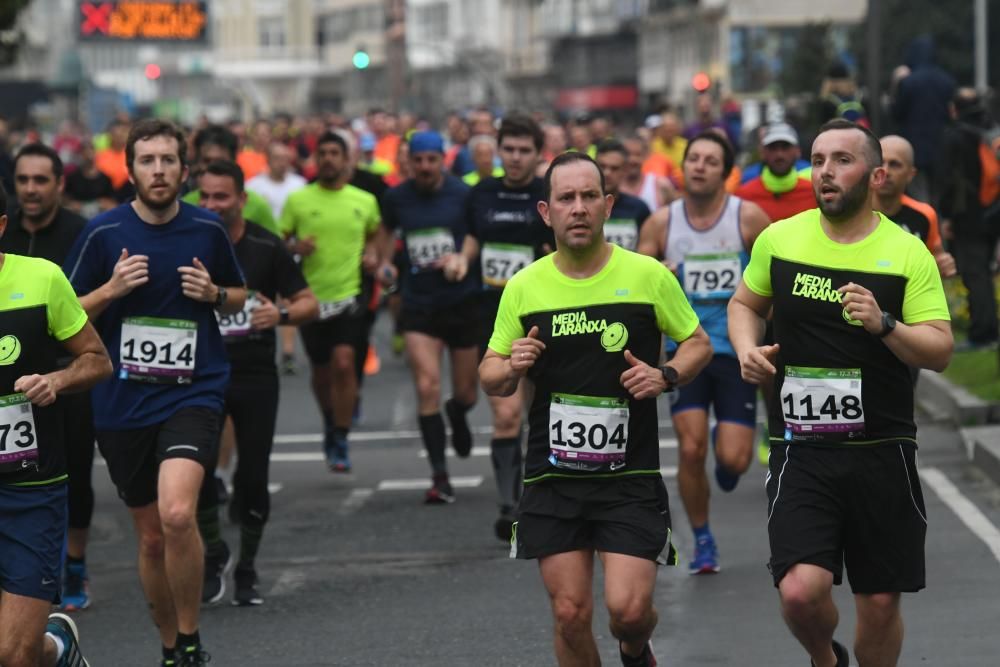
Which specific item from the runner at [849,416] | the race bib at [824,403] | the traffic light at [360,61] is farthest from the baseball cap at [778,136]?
the traffic light at [360,61]

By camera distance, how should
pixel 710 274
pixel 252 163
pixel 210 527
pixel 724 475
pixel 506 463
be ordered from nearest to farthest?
pixel 210 527 < pixel 710 274 < pixel 724 475 < pixel 506 463 < pixel 252 163

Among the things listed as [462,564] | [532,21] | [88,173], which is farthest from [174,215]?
[532,21]

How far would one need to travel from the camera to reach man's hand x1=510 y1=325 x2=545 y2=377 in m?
6.82

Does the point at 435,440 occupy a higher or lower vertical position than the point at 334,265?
lower

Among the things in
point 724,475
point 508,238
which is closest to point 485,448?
point 508,238

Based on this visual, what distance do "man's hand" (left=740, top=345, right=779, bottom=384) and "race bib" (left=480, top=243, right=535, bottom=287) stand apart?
5018mm

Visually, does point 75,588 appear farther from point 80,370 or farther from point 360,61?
point 360,61

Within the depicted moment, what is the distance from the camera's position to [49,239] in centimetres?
970

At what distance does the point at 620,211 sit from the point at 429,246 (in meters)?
1.27

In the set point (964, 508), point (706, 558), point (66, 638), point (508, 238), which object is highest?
point (508, 238)

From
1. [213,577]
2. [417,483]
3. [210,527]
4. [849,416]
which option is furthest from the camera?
[417,483]

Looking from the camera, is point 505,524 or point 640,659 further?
point 505,524

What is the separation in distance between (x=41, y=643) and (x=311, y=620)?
2577 millimetres

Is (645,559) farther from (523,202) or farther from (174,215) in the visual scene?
(523,202)
